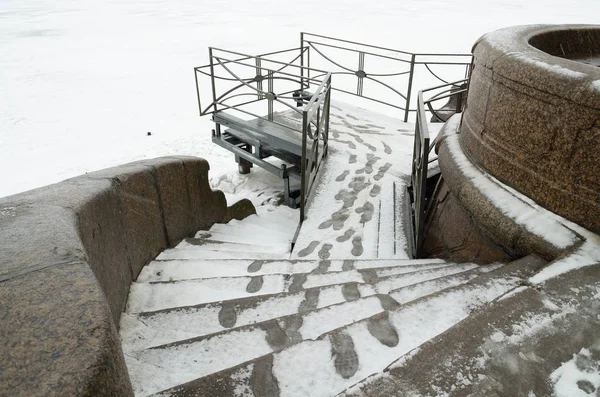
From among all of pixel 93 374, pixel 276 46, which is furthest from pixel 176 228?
pixel 276 46

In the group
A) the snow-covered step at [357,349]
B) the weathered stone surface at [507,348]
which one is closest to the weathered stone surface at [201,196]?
the snow-covered step at [357,349]

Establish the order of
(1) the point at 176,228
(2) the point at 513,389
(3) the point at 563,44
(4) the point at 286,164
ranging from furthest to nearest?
(4) the point at 286,164
(3) the point at 563,44
(1) the point at 176,228
(2) the point at 513,389

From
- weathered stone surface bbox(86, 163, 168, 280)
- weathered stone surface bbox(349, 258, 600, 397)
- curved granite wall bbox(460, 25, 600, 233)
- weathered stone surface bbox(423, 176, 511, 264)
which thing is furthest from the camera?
weathered stone surface bbox(423, 176, 511, 264)

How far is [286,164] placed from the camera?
A: 18.4 feet

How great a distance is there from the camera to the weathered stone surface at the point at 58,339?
3.28 feet

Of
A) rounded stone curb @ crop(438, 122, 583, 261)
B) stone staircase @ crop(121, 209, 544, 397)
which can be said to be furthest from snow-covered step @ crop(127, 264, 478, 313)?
rounded stone curb @ crop(438, 122, 583, 261)

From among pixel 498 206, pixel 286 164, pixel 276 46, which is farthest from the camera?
pixel 276 46

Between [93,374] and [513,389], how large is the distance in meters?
1.19

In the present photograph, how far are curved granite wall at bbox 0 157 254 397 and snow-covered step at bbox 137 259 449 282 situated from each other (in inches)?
4.8

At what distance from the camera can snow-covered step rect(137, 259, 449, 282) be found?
2.76m

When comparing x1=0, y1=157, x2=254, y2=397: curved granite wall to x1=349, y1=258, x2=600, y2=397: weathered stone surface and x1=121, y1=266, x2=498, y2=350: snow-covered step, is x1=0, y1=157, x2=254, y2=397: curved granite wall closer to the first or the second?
x1=121, y1=266, x2=498, y2=350: snow-covered step

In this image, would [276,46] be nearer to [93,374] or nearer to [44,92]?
[44,92]

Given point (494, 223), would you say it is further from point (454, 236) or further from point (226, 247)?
point (226, 247)

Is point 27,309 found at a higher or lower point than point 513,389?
higher
